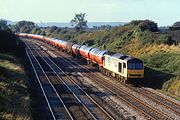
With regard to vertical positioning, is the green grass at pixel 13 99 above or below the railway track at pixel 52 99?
above

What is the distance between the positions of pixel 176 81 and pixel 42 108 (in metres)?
14.0

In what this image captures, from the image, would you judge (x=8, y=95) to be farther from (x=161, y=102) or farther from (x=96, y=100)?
(x=161, y=102)

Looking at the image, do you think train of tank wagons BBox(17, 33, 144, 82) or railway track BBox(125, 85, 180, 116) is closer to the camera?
railway track BBox(125, 85, 180, 116)

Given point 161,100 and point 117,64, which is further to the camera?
point 117,64

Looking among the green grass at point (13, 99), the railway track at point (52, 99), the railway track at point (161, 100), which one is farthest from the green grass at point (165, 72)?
the green grass at point (13, 99)

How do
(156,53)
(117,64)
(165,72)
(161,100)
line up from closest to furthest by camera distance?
(161,100) → (165,72) → (117,64) → (156,53)

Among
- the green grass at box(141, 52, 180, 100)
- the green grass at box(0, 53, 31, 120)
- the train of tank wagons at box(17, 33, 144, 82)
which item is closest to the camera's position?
the green grass at box(0, 53, 31, 120)

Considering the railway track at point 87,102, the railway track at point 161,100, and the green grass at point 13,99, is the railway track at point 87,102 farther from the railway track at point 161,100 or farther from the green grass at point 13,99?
the railway track at point 161,100

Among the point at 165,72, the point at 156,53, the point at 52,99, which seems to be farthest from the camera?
the point at 156,53

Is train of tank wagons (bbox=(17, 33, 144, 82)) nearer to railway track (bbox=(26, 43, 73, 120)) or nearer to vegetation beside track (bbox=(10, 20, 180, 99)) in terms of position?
vegetation beside track (bbox=(10, 20, 180, 99))

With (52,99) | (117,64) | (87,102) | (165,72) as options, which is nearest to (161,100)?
(87,102)

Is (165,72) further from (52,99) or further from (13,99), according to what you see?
(13,99)

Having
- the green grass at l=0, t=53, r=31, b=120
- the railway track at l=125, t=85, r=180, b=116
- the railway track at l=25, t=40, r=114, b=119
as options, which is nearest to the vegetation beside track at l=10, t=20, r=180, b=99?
the railway track at l=125, t=85, r=180, b=116

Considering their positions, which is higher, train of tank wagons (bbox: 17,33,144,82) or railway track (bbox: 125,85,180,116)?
train of tank wagons (bbox: 17,33,144,82)
